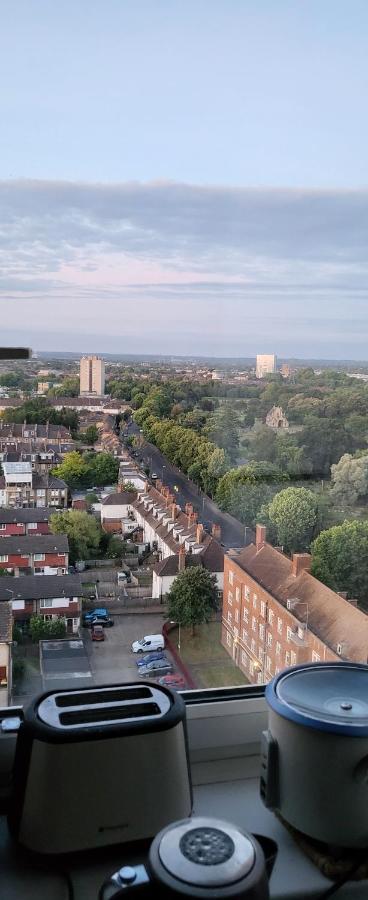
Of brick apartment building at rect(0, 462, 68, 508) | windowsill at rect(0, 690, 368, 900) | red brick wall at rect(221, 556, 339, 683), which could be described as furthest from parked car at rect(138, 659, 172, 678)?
brick apartment building at rect(0, 462, 68, 508)

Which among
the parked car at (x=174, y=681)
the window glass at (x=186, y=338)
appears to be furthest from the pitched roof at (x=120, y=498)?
the parked car at (x=174, y=681)

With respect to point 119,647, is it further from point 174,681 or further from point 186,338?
point 186,338

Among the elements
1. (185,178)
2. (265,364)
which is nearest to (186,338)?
(265,364)

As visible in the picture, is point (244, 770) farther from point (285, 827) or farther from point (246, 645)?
point (246, 645)

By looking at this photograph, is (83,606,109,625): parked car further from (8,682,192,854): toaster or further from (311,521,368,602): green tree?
(311,521,368,602): green tree

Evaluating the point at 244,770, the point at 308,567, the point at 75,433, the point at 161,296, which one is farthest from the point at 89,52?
the point at 244,770

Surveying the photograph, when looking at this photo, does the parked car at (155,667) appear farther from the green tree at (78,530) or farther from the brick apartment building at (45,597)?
the green tree at (78,530)

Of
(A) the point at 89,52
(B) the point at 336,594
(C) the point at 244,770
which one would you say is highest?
(A) the point at 89,52
